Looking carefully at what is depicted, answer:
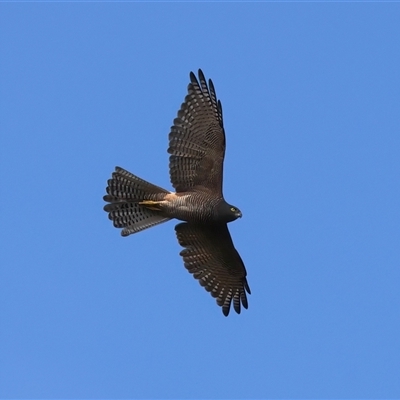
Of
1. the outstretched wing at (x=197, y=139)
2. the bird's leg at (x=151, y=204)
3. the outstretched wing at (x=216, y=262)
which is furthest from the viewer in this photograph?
the outstretched wing at (x=216, y=262)

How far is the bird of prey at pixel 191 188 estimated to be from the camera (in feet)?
93.6

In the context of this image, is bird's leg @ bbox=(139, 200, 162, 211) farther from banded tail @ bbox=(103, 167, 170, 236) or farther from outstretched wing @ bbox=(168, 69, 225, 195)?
outstretched wing @ bbox=(168, 69, 225, 195)

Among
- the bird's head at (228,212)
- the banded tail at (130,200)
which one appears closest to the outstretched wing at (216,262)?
the bird's head at (228,212)

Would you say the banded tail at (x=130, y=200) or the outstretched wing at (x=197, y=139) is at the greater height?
the outstretched wing at (x=197, y=139)

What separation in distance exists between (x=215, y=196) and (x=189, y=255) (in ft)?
4.75

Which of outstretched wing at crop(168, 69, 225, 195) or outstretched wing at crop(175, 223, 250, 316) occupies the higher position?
outstretched wing at crop(168, 69, 225, 195)

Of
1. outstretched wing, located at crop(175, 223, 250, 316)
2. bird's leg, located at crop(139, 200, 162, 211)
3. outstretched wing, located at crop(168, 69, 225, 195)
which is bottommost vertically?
outstretched wing, located at crop(175, 223, 250, 316)

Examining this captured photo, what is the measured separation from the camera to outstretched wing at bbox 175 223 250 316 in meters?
29.4

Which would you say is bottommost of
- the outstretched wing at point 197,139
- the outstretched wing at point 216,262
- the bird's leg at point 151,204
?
the outstretched wing at point 216,262

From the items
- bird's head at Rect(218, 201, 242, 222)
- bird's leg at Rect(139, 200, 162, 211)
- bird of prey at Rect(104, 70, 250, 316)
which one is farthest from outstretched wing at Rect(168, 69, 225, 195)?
bird's head at Rect(218, 201, 242, 222)

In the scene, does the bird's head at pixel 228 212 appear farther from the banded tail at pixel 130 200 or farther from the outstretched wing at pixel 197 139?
the banded tail at pixel 130 200

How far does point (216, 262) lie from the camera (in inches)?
1168

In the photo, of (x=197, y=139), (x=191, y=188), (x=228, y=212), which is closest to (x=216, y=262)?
(x=228, y=212)

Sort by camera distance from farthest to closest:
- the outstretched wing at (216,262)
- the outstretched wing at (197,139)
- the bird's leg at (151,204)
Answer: the outstretched wing at (216,262), the bird's leg at (151,204), the outstretched wing at (197,139)
